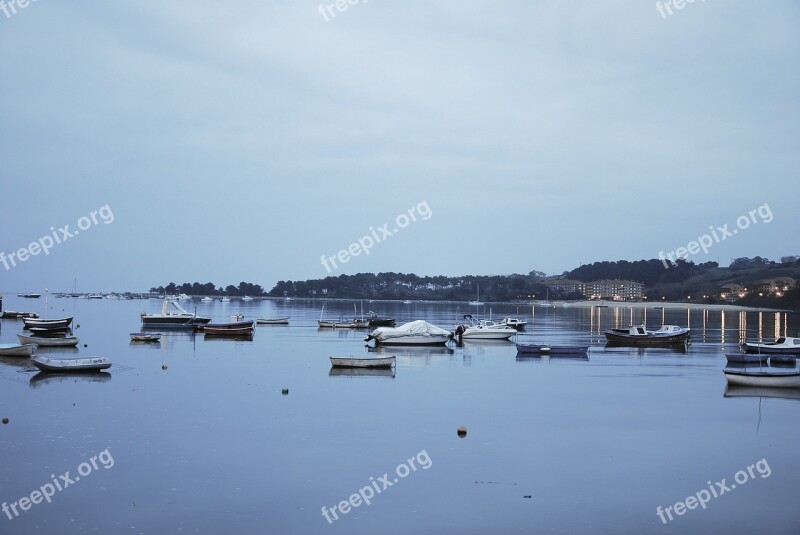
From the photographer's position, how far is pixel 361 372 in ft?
129

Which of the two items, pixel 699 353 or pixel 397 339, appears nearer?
pixel 699 353

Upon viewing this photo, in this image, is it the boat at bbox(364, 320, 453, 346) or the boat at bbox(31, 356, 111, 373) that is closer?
the boat at bbox(31, 356, 111, 373)

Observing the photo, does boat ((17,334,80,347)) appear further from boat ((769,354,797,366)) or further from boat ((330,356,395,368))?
boat ((769,354,797,366))

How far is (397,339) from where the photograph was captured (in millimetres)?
57344

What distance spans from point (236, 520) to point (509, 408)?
1566 centimetres

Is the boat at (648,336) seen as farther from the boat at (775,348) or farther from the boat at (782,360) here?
the boat at (782,360)

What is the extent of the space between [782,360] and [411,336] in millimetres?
25052

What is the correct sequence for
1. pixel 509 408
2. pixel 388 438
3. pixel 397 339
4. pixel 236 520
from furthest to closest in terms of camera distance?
pixel 397 339
pixel 509 408
pixel 388 438
pixel 236 520

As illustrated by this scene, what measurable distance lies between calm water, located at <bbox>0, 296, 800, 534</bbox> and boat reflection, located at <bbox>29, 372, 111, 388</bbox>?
0.25 m

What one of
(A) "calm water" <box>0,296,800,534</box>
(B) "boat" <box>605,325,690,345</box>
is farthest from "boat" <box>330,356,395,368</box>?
(B) "boat" <box>605,325,690,345</box>

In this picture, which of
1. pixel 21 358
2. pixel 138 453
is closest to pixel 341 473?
pixel 138 453

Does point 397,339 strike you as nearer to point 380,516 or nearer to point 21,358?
point 21,358

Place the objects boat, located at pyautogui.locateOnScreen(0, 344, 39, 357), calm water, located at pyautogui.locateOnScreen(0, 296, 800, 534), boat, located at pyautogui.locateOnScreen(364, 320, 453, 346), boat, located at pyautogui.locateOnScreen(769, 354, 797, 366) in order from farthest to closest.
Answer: boat, located at pyautogui.locateOnScreen(364, 320, 453, 346) → boat, located at pyautogui.locateOnScreen(769, 354, 797, 366) → boat, located at pyautogui.locateOnScreen(0, 344, 39, 357) → calm water, located at pyautogui.locateOnScreen(0, 296, 800, 534)

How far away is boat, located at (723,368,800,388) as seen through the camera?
3269 cm
